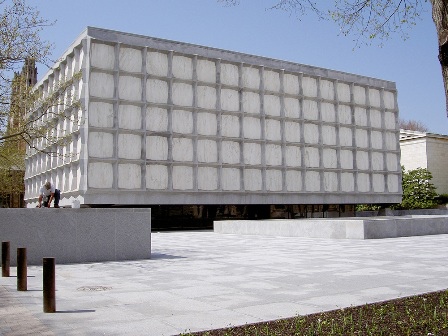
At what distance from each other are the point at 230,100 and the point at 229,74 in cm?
200

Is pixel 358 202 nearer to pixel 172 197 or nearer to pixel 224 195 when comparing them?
pixel 224 195

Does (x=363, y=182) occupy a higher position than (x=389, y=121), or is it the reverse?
(x=389, y=121)

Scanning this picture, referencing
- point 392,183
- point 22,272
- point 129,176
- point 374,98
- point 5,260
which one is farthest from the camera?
point 392,183

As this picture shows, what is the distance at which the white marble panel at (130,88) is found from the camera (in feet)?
108

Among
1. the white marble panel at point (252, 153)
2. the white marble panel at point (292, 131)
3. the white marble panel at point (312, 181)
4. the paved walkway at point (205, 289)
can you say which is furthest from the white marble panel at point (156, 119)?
the paved walkway at point (205, 289)

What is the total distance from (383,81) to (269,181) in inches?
676

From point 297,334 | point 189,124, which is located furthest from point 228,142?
point 297,334

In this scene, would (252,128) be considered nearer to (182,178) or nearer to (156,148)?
(182,178)

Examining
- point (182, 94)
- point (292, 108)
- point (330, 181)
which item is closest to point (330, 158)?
point (330, 181)

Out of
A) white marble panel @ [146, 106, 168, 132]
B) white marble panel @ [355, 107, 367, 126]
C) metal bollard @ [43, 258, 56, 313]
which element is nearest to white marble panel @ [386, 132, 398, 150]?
white marble panel @ [355, 107, 367, 126]

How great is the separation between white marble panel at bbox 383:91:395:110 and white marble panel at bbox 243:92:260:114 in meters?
15.0

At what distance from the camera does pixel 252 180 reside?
37906 mm

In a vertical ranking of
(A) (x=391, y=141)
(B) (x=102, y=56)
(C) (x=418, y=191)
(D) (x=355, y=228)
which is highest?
(B) (x=102, y=56)

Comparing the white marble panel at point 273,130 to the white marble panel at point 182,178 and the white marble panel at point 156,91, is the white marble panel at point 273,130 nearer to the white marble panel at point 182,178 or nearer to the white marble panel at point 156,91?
the white marble panel at point 182,178
